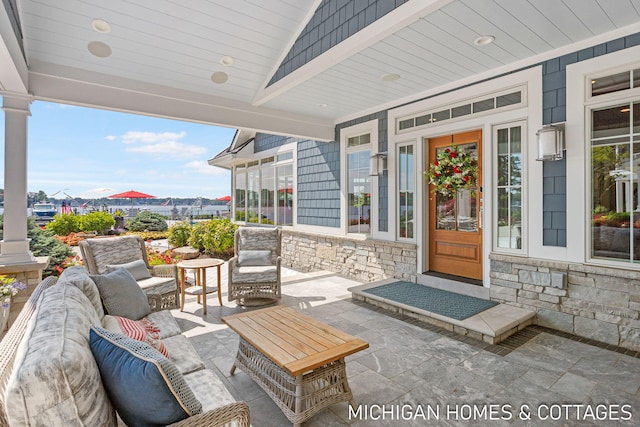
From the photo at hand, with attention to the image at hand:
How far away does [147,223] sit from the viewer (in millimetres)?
14078

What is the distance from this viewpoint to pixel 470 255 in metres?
4.89

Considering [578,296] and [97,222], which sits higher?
[97,222]

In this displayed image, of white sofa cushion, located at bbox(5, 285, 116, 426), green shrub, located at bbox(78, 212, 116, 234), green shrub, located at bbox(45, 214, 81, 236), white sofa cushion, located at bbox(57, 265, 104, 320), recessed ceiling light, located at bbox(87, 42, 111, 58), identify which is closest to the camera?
white sofa cushion, located at bbox(5, 285, 116, 426)

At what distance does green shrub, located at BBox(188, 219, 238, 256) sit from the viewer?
357 inches

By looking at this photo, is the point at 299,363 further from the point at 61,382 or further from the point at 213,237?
the point at 213,237

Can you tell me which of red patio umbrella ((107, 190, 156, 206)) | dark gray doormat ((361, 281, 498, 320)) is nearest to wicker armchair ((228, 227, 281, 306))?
dark gray doormat ((361, 281, 498, 320))

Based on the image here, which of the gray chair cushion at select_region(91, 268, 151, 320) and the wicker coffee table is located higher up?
the gray chair cushion at select_region(91, 268, 151, 320)

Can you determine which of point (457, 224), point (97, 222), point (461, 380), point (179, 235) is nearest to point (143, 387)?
point (461, 380)

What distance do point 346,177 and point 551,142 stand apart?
366 cm

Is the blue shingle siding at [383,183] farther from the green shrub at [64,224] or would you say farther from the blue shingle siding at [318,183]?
the green shrub at [64,224]

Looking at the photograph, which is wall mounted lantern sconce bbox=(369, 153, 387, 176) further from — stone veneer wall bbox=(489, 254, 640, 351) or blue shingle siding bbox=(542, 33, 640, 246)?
blue shingle siding bbox=(542, 33, 640, 246)

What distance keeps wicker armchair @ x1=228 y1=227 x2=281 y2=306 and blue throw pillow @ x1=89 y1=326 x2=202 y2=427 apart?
3.44m

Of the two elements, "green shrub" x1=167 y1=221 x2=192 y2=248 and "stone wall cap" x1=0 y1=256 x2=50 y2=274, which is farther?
"green shrub" x1=167 y1=221 x2=192 y2=248

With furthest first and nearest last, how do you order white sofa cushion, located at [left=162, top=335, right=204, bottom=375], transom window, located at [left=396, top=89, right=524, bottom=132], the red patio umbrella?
the red patio umbrella, transom window, located at [left=396, top=89, right=524, bottom=132], white sofa cushion, located at [left=162, top=335, right=204, bottom=375]
